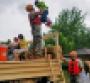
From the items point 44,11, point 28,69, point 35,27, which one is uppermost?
point 44,11

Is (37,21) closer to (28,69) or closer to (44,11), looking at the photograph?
(44,11)

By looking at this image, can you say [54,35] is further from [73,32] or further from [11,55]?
[73,32]

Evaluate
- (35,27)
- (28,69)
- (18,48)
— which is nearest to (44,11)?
(35,27)

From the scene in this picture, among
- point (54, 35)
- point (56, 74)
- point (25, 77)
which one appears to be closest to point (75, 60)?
point (54, 35)

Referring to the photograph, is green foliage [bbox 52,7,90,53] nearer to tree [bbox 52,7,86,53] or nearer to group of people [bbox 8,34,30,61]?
tree [bbox 52,7,86,53]

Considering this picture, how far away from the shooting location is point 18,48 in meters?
11.4

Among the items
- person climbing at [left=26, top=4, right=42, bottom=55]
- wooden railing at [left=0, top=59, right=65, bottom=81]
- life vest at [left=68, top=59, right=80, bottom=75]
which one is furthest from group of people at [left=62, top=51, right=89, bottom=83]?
wooden railing at [left=0, top=59, right=65, bottom=81]

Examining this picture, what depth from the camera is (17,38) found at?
12.5m

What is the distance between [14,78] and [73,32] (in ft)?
280

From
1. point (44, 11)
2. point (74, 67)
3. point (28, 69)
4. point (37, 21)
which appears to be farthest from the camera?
point (74, 67)

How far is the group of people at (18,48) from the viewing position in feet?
32.3

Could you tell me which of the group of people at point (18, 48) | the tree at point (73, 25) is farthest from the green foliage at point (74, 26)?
the group of people at point (18, 48)

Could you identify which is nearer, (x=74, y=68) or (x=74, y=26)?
(x=74, y=68)

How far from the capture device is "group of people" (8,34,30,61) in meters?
9.84
